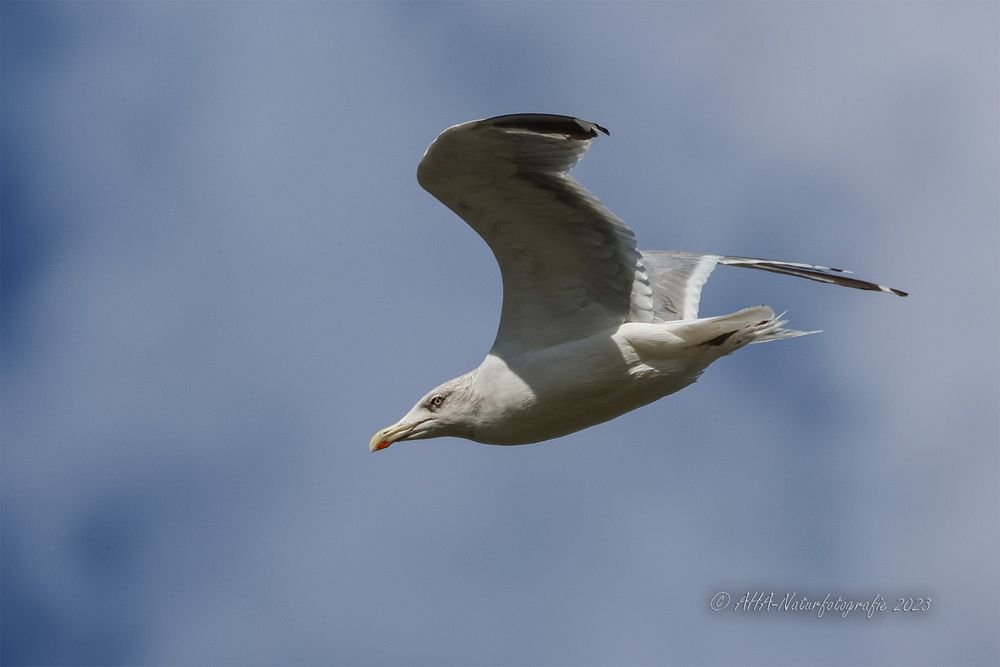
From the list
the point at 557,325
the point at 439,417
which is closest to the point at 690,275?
the point at 557,325

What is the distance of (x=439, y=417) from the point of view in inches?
390

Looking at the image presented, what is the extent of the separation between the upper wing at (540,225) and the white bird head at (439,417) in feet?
1.30

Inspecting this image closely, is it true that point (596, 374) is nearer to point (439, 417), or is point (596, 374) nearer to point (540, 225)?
point (540, 225)

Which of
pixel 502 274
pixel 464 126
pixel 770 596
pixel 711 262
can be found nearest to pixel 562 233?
pixel 502 274

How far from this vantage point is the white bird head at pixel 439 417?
32.2 ft

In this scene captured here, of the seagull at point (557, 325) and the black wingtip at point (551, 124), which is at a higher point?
the black wingtip at point (551, 124)

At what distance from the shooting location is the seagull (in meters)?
9.10

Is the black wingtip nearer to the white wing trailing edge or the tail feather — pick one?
the white wing trailing edge

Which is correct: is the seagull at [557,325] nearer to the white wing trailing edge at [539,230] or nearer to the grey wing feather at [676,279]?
the white wing trailing edge at [539,230]

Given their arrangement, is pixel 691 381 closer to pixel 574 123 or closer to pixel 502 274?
pixel 502 274

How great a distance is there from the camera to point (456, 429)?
390 inches

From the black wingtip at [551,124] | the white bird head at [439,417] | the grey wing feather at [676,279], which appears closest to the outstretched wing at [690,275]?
the grey wing feather at [676,279]

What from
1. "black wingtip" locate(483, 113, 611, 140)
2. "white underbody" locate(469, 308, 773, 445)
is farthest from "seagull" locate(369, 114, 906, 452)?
"black wingtip" locate(483, 113, 611, 140)

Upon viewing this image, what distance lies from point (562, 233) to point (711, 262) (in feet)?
7.30
